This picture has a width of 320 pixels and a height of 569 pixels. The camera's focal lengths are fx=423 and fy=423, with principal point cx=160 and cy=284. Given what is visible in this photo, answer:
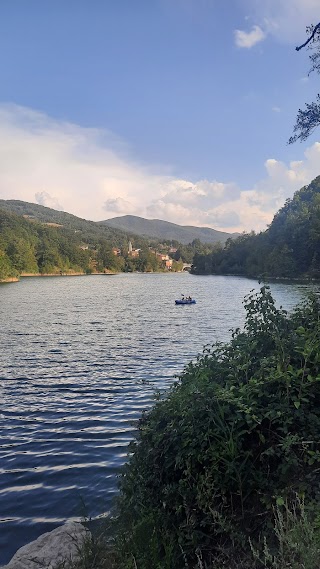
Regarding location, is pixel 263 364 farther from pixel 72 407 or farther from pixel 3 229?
pixel 3 229

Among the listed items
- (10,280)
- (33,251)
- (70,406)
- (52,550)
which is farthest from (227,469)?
(33,251)

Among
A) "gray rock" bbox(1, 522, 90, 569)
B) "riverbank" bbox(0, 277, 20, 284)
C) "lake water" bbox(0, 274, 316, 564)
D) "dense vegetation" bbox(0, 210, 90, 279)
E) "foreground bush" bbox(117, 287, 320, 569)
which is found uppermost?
"dense vegetation" bbox(0, 210, 90, 279)

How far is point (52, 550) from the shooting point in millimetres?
5559

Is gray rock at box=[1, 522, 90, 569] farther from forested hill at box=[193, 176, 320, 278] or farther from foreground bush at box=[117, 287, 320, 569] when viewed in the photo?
forested hill at box=[193, 176, 320, 278]

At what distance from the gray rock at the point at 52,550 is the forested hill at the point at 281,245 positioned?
6878 centimetres

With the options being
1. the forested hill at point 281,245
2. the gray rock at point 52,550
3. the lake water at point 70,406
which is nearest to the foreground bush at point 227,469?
the gray rock at point 52,550

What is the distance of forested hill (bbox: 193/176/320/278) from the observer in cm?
9481

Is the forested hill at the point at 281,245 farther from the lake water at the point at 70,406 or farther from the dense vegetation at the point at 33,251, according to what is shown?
the dense vegetation at the point at 33,251

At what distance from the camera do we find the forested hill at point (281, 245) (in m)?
94.8

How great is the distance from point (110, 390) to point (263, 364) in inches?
433

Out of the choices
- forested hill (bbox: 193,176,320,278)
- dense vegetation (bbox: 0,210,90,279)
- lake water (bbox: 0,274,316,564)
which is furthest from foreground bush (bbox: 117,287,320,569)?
dense vegetation (bbox: 0,210,90,279)

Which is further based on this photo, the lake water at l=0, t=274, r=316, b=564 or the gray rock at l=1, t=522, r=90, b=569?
the lake water at l=0, t=274, r=316, b=564

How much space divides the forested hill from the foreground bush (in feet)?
225

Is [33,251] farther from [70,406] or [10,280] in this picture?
[70,406]
